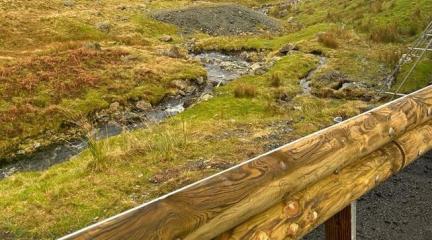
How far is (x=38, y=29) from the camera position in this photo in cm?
4031

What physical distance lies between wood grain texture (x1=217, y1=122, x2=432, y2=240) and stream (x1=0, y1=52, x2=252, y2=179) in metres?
12.8

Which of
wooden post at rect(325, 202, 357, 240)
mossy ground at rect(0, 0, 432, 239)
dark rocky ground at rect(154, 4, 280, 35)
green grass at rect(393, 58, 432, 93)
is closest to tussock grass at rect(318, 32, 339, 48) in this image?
mossy ground at rect(0, 0, 432, 239)

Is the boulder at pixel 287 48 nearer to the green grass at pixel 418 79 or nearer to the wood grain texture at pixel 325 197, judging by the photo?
the green grass at pixel 418 79

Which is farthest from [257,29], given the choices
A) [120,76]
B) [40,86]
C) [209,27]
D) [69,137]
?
[69,137]

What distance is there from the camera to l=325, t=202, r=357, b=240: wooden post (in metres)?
5.19

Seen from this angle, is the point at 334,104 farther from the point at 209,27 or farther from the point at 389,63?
the point at 209,27

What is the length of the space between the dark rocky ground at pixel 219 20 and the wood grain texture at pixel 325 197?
40.5 meters

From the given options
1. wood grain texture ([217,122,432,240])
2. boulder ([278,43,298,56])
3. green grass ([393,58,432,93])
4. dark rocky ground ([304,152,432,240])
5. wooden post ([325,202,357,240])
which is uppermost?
wood grain texture ([217,122,432,240])

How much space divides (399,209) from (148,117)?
15536mm

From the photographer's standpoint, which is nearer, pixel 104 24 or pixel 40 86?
pixel 40 86

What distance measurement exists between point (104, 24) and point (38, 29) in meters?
6.29

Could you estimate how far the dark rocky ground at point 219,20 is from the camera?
152 ft

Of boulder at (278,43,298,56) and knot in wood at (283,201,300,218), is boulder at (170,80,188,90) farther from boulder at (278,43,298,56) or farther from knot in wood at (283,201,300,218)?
knot in wood at (283,201,300,218)

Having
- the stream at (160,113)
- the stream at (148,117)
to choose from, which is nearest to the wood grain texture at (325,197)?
the stream at (160,113)
